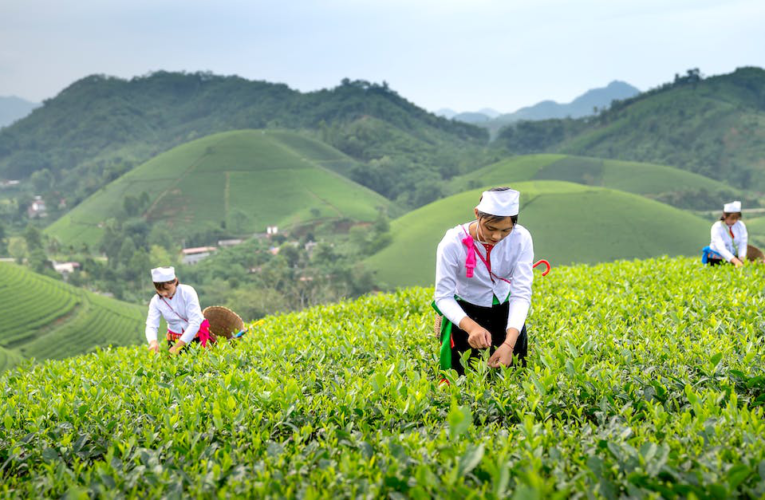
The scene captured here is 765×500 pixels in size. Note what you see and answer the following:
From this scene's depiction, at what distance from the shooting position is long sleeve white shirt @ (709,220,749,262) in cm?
767

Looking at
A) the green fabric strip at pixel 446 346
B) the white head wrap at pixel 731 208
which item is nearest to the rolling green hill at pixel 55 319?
the white head wrap at pixel 731 208

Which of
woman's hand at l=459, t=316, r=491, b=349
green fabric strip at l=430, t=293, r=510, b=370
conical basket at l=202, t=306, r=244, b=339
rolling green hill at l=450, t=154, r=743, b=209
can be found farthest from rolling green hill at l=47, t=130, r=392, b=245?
woman's hand at l=459, t=316, r=491, b=349

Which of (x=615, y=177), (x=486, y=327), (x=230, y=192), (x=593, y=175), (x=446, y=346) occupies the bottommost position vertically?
(x=615, y=177)

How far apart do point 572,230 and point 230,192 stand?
5935cm

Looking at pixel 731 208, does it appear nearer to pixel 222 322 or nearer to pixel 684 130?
pixel 222 322

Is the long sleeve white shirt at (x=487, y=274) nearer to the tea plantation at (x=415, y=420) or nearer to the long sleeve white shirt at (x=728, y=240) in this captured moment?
the tea plantation at (x=415, y=420)

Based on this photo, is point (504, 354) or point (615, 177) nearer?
point (504, 354)

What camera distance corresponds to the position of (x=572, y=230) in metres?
79.7

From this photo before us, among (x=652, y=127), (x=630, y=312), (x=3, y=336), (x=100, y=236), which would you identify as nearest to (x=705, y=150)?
(x=652, y=127)

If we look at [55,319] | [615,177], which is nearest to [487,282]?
[55,319]

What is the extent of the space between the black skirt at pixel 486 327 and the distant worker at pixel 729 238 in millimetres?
4965

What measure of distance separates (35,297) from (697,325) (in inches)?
2400

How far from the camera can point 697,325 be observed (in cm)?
479

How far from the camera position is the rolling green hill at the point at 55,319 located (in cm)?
4744
